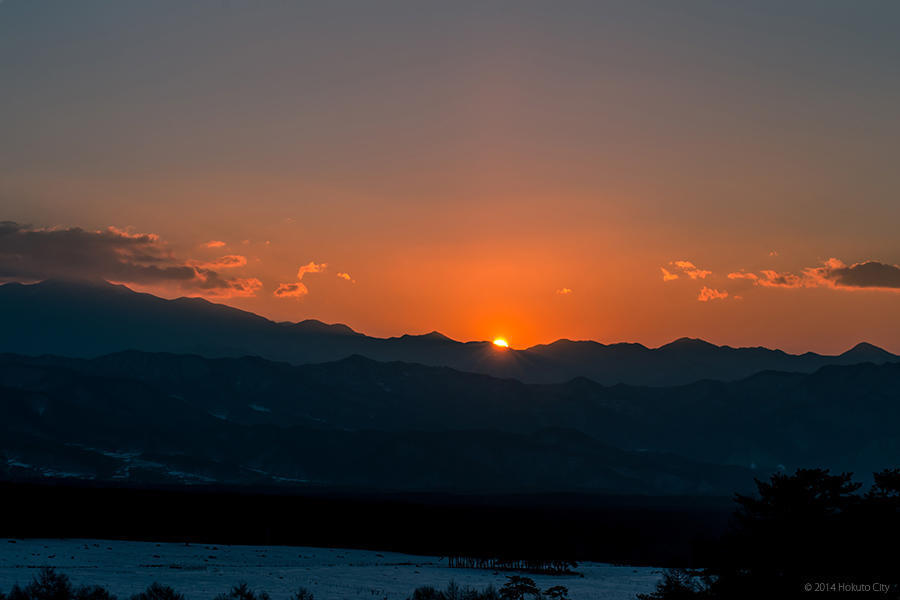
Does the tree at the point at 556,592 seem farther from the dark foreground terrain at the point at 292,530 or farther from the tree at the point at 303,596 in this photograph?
the dark foreground terrain at the point at 292,530

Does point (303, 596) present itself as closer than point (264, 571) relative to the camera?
Yes

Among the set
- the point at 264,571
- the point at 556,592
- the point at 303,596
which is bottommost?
the point at 264,571

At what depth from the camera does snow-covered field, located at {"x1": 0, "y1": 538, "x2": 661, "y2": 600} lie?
86.6 m

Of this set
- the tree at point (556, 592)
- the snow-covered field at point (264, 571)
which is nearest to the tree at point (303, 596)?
the snow-covered field at point (264, 571)

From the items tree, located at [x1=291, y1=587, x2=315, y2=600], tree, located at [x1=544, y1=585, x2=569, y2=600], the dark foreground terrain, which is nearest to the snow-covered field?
tree, located at [x1=291, y1=587, x2=315, y2=600]

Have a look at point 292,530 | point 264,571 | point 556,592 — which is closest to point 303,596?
point 556,592

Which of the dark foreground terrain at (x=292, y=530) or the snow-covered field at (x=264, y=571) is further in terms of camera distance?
the dark foreground terrain at (x=292, y=530)

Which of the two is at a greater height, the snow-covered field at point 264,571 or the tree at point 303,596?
the tree at point 303,596

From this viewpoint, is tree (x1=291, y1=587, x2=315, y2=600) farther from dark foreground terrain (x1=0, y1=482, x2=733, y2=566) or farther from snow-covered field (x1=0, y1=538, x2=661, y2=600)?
dark foreground terrain (x1=0, y1=482, x2=733, y2=566)

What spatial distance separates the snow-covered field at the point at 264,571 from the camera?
8662 centimetres

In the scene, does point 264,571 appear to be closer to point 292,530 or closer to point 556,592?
point 556,592

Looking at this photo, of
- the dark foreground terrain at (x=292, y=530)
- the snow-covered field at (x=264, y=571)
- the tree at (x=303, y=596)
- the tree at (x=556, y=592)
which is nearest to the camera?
the tree at (x=303, y=596)

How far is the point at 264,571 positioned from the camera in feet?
349

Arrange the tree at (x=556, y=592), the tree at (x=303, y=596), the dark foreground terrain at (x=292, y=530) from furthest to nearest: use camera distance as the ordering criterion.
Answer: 1. the dark foreground terrain at (x=292, y=530)
2. the tree at (x=556, y=592)
3. the tree at (x=303, y=596)
